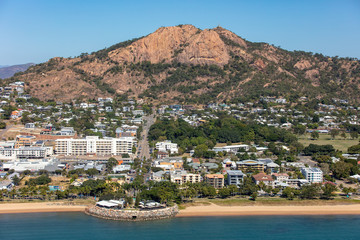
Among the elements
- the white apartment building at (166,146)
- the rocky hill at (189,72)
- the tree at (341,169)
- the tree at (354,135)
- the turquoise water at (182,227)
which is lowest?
the turquoise water at (182,227)

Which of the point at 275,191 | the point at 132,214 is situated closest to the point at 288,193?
the point at 275,191

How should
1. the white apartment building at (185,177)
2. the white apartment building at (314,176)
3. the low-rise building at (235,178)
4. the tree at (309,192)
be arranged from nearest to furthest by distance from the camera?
the tree at (309,192)
the white apartment building at (185,177)
the low-rise building at (235,178)
the white apartment building at (314,176)

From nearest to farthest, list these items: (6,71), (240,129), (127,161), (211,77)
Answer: (127,161), (240,129), (211,77), (6,71)

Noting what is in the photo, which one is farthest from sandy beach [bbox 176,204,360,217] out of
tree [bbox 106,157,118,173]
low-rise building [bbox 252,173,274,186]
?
tree [bbox 106,157,118,173]

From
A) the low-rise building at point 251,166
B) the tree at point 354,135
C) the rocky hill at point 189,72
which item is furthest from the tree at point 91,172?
the rocky hill at point 189,72

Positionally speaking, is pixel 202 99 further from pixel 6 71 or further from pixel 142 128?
pixel 6 71

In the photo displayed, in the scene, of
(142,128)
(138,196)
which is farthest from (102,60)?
(138,196)

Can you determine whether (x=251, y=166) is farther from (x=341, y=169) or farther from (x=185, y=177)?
(x=341, y=169)

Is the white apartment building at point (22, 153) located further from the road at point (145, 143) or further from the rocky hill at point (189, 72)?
the rocky hill at point (189, 72)
